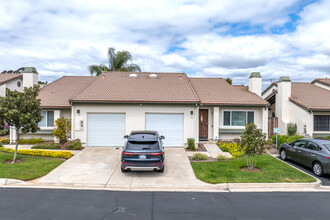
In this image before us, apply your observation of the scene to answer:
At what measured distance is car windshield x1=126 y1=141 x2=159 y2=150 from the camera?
9.36 meters

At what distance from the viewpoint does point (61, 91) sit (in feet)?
59.4

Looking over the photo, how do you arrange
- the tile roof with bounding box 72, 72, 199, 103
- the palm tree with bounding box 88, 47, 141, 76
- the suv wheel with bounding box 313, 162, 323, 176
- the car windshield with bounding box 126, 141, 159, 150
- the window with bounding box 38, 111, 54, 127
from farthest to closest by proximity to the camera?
the palm tree with bounding box 88, 47, 141, 76 → the window with bounding box 38, 111, 54, 127 → the tile roof with bounding box 72, 72, 199, 103 → the suv wheel with bounding box 313, 162, 323, 176 → the car windshield with bounding box 126, 141, 159, 150

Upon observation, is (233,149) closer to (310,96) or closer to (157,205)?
(157,205)

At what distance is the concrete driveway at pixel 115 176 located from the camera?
860 cm

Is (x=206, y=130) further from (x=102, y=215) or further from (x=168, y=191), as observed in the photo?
(x=102, y=215)

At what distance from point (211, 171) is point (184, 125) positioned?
16.2 ft

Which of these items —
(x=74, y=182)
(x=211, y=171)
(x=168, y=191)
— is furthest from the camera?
(x=211, y=171)

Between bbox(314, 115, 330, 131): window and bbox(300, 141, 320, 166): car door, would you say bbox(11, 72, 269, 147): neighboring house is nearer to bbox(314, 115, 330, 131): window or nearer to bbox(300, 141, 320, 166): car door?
bbox(314, 115, 330, 131): window

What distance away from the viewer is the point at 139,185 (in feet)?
28.1

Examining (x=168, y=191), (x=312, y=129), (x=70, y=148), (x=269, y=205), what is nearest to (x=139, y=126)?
(x=70, y=148)

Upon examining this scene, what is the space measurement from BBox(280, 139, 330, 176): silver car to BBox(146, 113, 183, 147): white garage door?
A: 602 cm

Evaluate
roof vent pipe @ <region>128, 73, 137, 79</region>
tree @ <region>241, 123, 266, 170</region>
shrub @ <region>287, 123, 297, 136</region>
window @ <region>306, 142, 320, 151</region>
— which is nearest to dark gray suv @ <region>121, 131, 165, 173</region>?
tree @ <region>241, 123, 266, 170</region>

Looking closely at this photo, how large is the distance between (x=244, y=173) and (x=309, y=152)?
325cm

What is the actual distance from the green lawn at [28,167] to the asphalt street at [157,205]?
3.70ft
